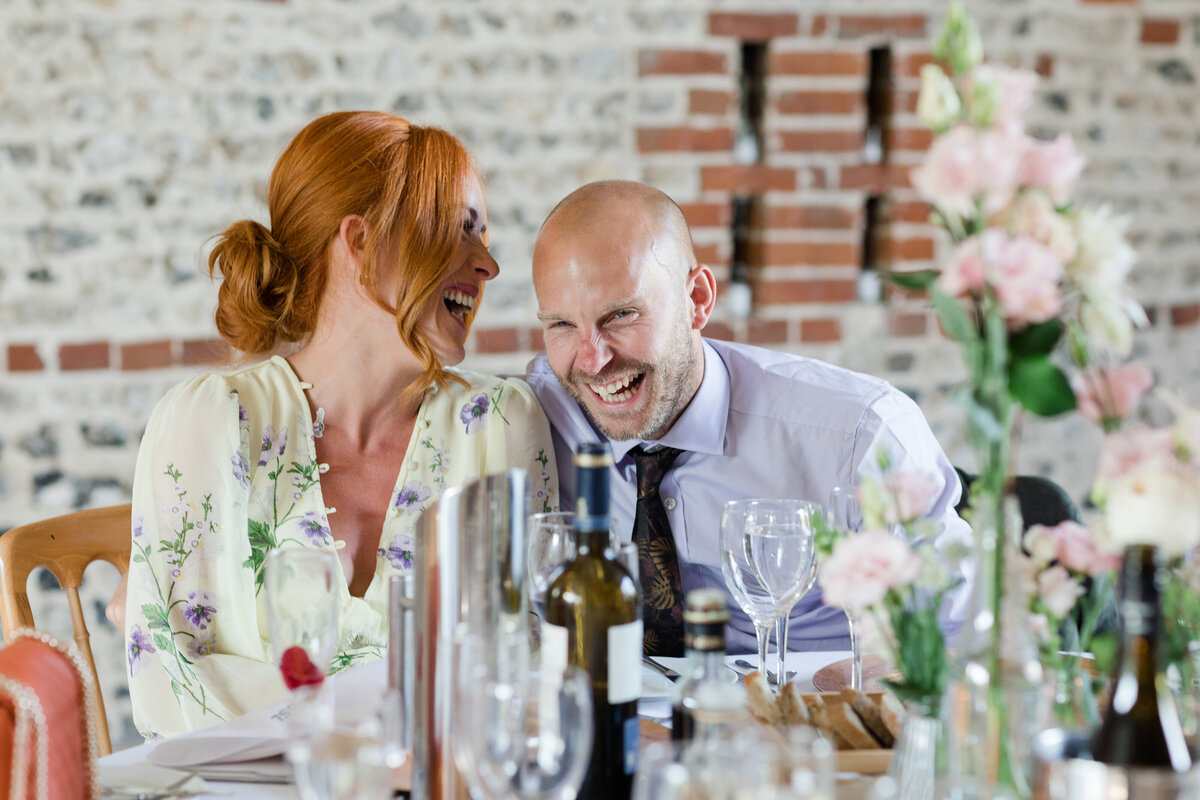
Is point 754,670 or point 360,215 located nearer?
point 754,670

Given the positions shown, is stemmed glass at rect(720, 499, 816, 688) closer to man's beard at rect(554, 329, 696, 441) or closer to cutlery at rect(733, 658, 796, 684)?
cutlery at rect(733, 658, 796, 684)

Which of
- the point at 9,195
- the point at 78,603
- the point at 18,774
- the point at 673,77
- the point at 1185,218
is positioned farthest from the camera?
the point at 1185,218

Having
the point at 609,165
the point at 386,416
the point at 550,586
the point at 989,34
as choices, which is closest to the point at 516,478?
the point at 550,586

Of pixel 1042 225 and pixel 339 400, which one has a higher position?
pixel 1042 225

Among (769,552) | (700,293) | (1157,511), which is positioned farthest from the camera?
(700,293)

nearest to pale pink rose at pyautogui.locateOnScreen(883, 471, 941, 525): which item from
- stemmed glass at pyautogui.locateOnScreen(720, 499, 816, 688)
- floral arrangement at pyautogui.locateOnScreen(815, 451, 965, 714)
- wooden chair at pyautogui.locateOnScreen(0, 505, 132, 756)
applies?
floral arrangement at pyautogui.locateOnScreen(815, 451, 965, 714)

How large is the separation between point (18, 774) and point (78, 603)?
109 centimetres

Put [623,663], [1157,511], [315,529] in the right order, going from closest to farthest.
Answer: [1157,511] → [623,663] → [315,529]

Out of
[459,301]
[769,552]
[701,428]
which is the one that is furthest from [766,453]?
[769,552]

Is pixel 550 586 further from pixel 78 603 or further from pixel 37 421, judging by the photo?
pixel 37 421

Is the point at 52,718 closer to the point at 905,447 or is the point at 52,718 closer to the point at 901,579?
the point at 901,579

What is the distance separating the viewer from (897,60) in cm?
298

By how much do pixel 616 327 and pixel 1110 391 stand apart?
44.8 inches

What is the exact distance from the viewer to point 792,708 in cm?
108
